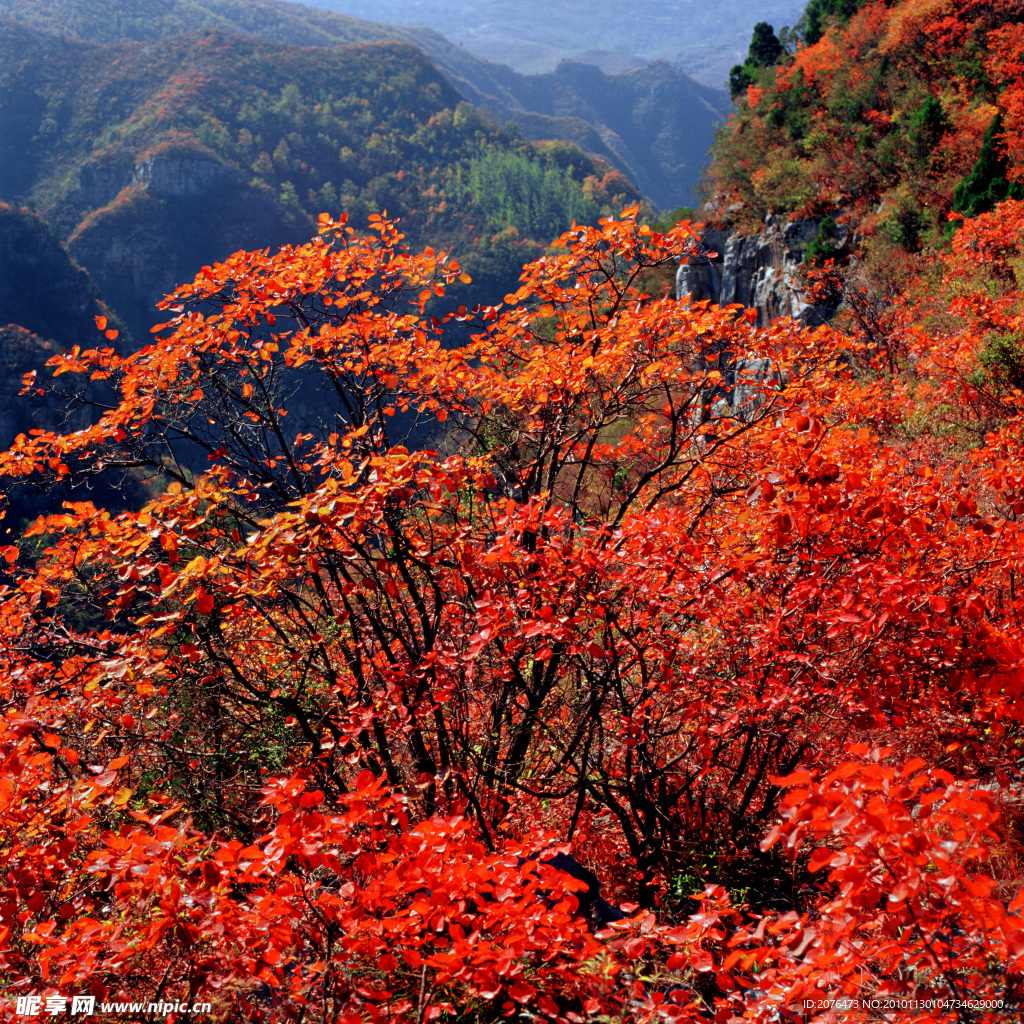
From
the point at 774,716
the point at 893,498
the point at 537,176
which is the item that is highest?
the point at 537,176

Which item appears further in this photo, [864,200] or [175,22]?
[175,22]

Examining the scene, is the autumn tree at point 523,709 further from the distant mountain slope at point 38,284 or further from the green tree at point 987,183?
the distant mountain slope at point 38,284

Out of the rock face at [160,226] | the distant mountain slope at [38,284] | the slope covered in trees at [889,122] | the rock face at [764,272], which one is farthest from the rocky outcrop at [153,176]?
the rock face at [764,272]

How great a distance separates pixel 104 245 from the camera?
99.8 metres

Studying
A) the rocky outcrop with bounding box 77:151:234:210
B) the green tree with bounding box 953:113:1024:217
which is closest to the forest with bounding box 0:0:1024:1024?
the green tree with bounding box 953:113:1024:217

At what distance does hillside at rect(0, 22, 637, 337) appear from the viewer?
101062mm

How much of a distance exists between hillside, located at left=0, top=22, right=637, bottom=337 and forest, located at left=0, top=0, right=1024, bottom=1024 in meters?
93.8

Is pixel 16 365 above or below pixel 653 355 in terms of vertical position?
below

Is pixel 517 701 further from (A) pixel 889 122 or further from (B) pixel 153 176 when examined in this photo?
(B) pixel 153 176

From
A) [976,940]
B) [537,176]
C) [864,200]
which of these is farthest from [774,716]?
[537,176]

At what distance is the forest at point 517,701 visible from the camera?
7.01 ft

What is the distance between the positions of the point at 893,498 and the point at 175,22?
197 m

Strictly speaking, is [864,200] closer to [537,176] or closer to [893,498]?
[893,498]

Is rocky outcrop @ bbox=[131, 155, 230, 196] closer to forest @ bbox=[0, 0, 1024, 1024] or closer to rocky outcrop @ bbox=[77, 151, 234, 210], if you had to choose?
rocky outcrop @ bbox=[77, 151, 234, 210]
